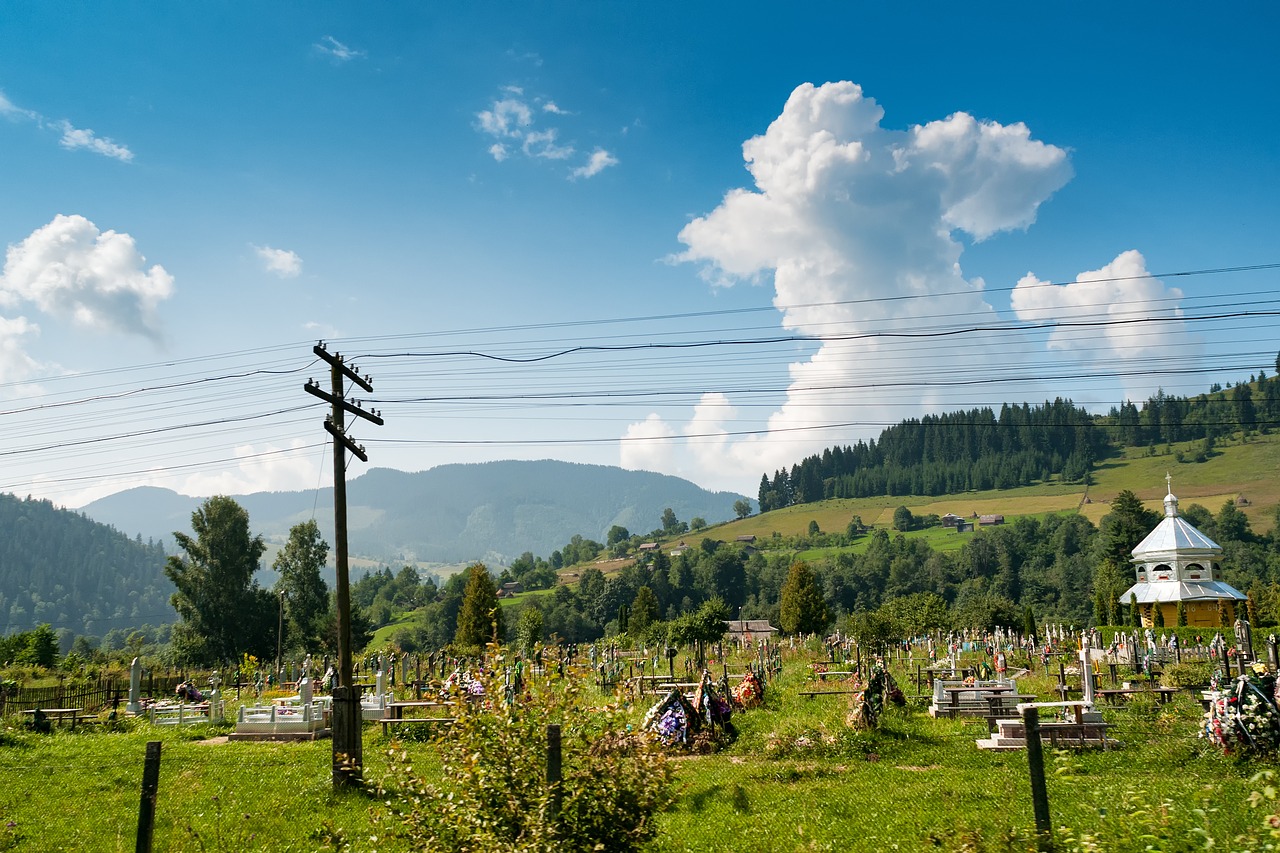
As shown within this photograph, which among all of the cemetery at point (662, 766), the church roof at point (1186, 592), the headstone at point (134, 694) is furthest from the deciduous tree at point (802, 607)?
the headstone at point (134, 694)

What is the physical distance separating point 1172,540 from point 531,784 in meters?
61.5

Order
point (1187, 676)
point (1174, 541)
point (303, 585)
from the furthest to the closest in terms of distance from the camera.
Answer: point (303, 585) < point (1174, 541) < point (1187, 676)

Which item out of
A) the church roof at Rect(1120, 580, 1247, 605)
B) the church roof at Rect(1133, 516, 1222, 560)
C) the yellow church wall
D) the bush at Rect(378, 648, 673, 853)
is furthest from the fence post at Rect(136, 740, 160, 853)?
the church roof at Rect(1133, 516, 1222, 560)

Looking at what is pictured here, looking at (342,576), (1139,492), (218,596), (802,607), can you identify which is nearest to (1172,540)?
(802,607)

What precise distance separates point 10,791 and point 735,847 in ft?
43.1

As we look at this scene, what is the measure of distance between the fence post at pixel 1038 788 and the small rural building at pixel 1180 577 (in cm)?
5170

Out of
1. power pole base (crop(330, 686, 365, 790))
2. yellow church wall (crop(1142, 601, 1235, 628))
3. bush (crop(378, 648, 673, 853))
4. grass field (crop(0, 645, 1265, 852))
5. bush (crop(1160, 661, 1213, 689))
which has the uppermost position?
bush (crop(378, 648, 673, 853))

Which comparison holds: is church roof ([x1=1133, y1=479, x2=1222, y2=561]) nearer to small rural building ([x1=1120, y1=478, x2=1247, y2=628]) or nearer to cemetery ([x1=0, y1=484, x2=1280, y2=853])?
small rural building ([x1=1120, y1=478, x2=1247, y2=628])

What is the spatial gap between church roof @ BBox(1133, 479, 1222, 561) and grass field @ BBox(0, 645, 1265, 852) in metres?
41.9

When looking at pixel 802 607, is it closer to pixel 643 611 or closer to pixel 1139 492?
pixel 643 611

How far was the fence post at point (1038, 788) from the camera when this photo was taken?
25.4 ft

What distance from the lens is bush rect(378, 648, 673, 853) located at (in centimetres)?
687

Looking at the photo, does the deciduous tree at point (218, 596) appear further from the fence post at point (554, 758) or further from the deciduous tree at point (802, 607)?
the fence post at point (554, 758)

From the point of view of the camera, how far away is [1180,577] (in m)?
56.0
